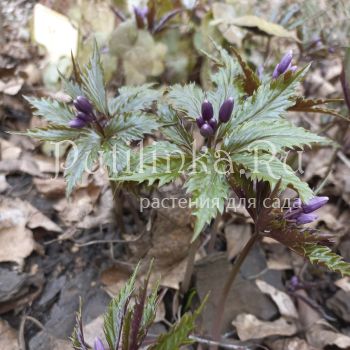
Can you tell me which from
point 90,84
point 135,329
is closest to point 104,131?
point 90,84

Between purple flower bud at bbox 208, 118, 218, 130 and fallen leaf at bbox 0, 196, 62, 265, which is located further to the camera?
fallen leaf at bbox 0, 196, 62, 265

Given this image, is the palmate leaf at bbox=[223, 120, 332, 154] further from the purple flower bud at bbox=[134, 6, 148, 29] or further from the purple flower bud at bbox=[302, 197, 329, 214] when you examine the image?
the purple flower bud at bbox=[134, 6, 148, 29]

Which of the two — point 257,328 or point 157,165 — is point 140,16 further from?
point 257,328

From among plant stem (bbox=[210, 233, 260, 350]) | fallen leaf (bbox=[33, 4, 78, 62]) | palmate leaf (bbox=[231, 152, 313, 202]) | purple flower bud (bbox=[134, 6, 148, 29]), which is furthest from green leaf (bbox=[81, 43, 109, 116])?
fallen leaf (bbox=[33, 4, 78, 62])

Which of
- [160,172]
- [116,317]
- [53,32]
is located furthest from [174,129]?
[53,32]

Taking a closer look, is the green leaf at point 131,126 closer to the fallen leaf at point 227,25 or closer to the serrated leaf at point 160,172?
the serrated leaf at point 160,172

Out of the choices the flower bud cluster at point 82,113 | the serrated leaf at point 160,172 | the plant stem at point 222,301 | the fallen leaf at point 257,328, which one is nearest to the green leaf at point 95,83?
the flower bud cluster at point 82,113
